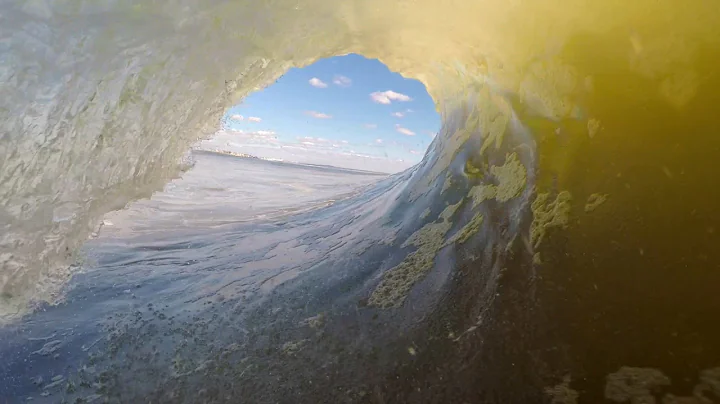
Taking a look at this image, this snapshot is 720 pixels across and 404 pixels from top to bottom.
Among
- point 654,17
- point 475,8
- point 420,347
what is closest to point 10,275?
point 420,347

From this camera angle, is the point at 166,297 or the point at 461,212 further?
the point at 166,297

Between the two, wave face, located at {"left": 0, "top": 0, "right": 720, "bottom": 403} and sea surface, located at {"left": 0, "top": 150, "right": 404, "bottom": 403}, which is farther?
sea surface, located at {"left": 0, "top": 150, "right": 404, "bottom": 403}

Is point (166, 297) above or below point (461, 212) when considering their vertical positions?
below

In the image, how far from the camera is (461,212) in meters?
3.30

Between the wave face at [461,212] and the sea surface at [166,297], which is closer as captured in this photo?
the wave face at [461,212]

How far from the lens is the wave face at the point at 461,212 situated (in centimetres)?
190

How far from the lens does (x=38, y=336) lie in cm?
287

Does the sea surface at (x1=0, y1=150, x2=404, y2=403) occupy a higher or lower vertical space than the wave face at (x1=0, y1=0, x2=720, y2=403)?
lower

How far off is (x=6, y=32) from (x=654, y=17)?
9.68 ft

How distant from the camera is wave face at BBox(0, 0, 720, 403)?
190 cm

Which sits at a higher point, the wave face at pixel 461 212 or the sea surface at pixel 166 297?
the wave face at pixel 461 212

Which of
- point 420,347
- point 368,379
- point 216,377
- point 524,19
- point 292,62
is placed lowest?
point 216,377

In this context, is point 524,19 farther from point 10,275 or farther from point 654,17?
point 10,275

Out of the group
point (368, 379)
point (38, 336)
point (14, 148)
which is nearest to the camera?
point (368, 379)
